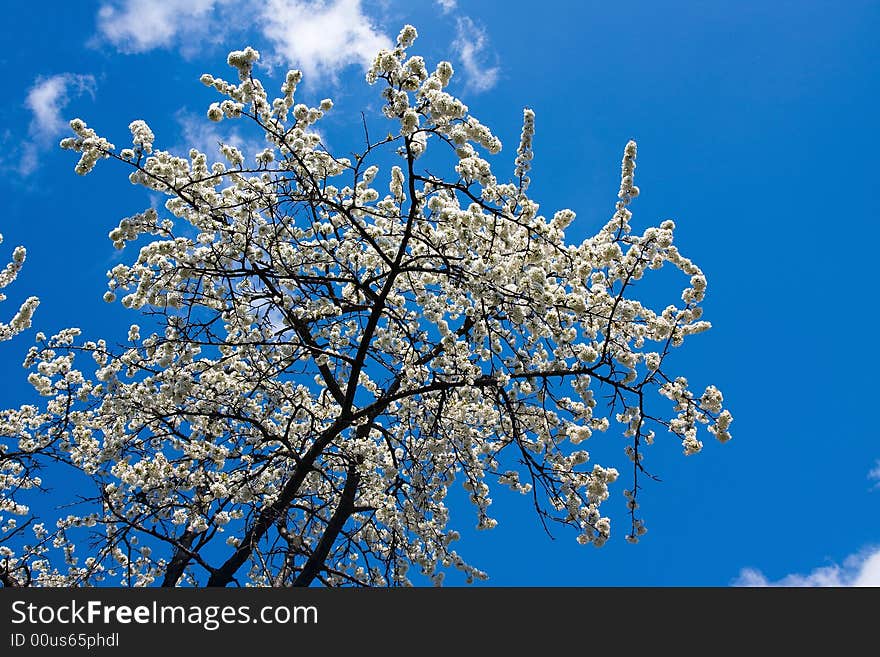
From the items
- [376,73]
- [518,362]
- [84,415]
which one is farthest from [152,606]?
[376,73]

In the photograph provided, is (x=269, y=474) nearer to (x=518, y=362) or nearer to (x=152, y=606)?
(x=152, y=606)

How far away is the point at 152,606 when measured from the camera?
22.0ft

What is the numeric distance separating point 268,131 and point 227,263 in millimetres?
1793

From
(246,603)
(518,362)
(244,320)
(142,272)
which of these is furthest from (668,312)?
(142,272)

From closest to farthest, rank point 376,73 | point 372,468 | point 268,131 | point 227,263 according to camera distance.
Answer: point 376,73
point 268,131
point 227,263
point 372,468

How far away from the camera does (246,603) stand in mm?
6836

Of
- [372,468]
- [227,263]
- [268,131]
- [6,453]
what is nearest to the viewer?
[268,131]

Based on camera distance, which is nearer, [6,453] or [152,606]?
[152,606]

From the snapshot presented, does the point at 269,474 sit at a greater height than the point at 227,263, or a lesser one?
lesser

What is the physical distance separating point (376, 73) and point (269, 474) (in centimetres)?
613

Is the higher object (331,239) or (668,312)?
(331,239)

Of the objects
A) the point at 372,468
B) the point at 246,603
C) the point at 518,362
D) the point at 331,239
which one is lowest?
the point at 246,603

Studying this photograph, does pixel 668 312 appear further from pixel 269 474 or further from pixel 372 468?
pixel 269 474

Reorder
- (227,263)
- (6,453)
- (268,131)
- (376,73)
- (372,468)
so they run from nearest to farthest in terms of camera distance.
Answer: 1. (376,73)
2. (268,131)
3. (227,263)
4. (372,468)
5. (6,453)
